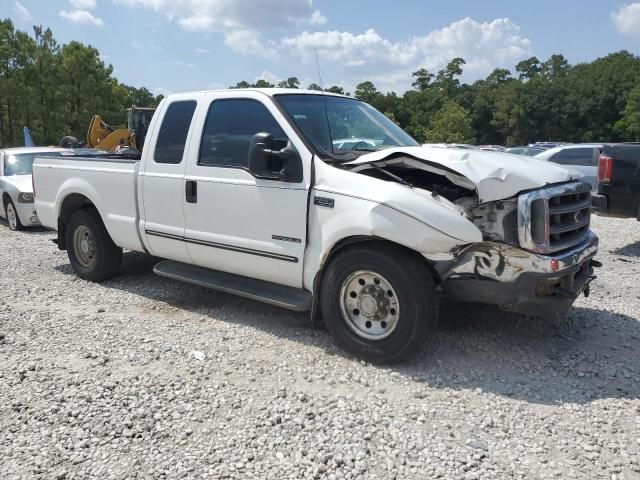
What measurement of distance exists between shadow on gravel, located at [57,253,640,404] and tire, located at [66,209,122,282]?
935 millimetres

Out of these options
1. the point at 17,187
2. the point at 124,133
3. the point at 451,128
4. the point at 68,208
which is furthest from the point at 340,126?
the point at 451,128

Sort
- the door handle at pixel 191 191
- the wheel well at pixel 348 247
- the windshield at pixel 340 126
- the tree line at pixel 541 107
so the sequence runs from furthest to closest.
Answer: the tree line at pixel 541 107, the door handle at pixel 191 191, the windshield at pixel 340 126, the wheel well at pixel 348 247

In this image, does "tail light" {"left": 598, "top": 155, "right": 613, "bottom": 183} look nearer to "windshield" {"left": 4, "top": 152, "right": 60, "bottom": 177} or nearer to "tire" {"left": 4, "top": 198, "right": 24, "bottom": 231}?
"windshield" {"left": 4, "top": 152, "right": 60, "bottom": 177}

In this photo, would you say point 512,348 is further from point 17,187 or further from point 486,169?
point 17,187

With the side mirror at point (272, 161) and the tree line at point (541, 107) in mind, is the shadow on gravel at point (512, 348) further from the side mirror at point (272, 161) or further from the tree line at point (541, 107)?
the tree line at point (541, 107)

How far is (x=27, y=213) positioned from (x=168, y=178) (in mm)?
6612

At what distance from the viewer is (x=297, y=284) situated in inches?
182

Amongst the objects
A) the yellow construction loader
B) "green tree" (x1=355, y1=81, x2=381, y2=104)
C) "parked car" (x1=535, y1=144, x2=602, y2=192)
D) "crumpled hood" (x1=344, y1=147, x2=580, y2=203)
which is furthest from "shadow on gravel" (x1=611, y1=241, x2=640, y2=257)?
"green tree" (x1=355, y1=81, x2=381, y2=104)

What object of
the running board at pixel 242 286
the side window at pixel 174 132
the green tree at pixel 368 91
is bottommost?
the running board at pixel 242 286

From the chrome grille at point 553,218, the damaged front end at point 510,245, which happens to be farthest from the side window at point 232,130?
the chrome grille at point 553,218

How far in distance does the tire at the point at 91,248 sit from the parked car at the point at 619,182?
22.7 feet

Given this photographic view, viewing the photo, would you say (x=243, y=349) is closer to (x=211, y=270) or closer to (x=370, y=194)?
(x=211, y=270)

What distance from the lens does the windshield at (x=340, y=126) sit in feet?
15.3

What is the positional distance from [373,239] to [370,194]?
350mm
